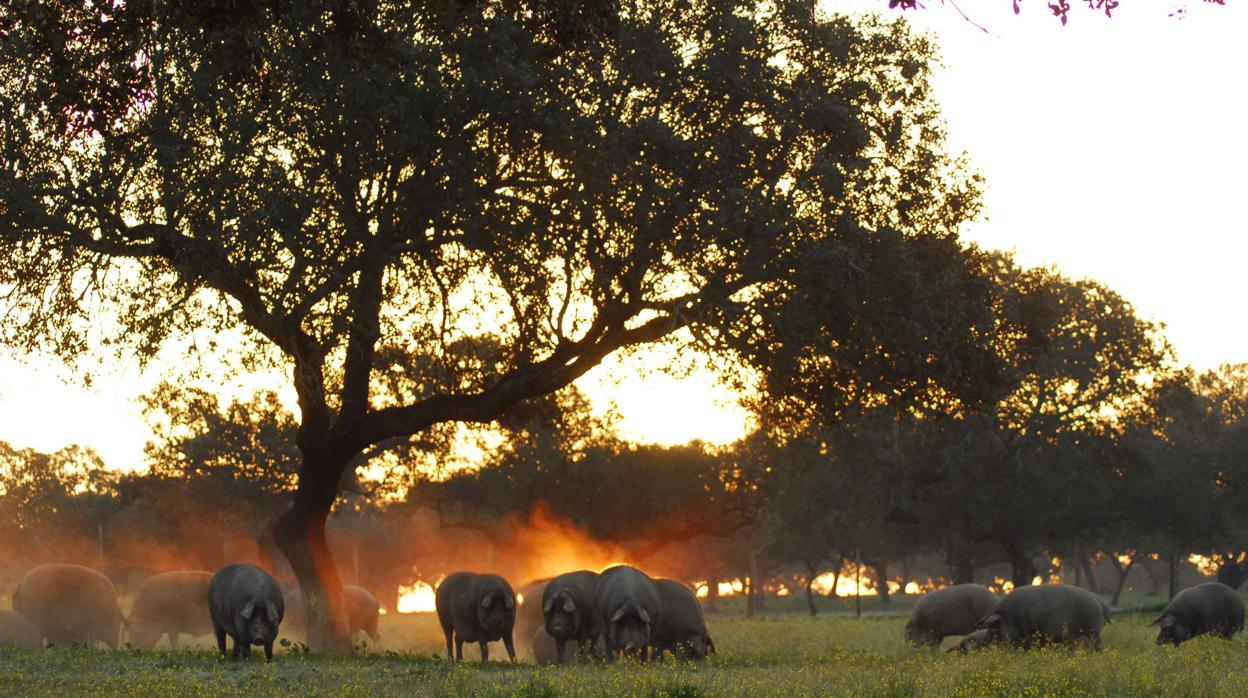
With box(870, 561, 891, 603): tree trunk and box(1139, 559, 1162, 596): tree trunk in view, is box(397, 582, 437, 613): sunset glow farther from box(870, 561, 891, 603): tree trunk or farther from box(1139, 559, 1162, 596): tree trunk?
box(1139, 559, 1162, 596): tree trunk

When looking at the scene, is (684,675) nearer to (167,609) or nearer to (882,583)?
(167,609)

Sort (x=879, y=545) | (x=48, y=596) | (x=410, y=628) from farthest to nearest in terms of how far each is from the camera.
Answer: (x=879, y=545) → (x=410, y=628) → (x=48, y=596)

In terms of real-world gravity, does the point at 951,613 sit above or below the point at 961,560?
below

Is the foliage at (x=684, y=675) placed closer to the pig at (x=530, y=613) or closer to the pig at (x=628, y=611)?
the pig at (x=628, y=611)

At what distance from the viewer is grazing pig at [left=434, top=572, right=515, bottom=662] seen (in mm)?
27250

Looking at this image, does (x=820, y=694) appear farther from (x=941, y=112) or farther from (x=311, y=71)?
(x=941, y=112)

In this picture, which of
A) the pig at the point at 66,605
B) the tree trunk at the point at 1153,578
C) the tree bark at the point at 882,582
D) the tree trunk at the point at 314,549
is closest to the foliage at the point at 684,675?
the tree trunk at the point at 314,549

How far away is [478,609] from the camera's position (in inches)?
1078

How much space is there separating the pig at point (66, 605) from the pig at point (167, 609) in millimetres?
1484

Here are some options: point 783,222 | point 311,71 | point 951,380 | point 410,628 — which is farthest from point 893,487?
point 311,71

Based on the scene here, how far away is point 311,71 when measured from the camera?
2267cm

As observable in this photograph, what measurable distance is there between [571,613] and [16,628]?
16365 mm

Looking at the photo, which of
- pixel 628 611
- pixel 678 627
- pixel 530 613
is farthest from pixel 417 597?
pixel 628 611

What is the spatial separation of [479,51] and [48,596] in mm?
22990
